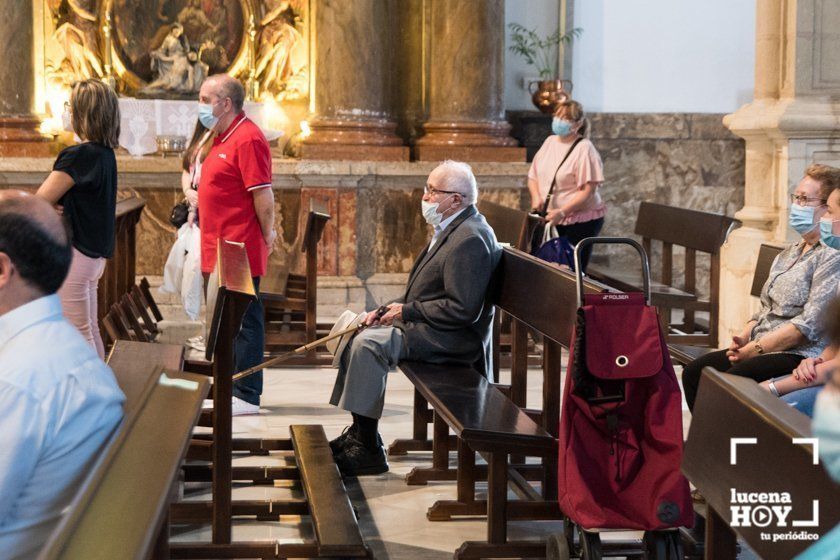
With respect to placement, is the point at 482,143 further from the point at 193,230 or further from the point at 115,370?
the point at 115,370

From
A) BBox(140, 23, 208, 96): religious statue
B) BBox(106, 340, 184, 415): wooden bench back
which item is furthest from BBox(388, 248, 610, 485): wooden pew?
BBox(140, 23, 208, 96): religious statue

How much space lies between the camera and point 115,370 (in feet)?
10.9

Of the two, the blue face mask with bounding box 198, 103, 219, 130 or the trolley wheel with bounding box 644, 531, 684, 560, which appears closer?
the trolley wheel with bounding box 644, 531, 684, 560

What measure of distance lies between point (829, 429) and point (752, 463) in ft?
2.03

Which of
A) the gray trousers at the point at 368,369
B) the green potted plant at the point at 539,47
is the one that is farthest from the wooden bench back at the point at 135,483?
the green potted plant at the point at 539,47

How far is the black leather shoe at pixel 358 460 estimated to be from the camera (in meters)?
5.63

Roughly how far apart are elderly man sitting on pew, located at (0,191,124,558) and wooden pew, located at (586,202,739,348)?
16.7 ft

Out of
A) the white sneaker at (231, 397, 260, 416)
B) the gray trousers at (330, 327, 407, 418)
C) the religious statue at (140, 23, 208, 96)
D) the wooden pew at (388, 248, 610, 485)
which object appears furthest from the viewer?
the religious statue at (140, 23, 208, 96)

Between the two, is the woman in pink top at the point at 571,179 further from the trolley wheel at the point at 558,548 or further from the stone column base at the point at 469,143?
the trolley wheel at the point at 558,548

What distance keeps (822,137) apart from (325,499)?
13.4 feet

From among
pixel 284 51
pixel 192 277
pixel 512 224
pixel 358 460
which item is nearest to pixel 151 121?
pixel 284 51

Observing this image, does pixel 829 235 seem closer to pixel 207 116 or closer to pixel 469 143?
pixel 207 116

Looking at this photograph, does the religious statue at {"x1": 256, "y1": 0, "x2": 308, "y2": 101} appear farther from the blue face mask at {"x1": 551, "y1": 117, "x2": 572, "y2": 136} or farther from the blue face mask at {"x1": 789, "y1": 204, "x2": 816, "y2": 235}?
the blue face mask at {"x1": 789, "y1": 204, "x2": 816, "y2": 235}

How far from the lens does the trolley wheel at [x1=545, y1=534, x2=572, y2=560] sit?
4188mm
